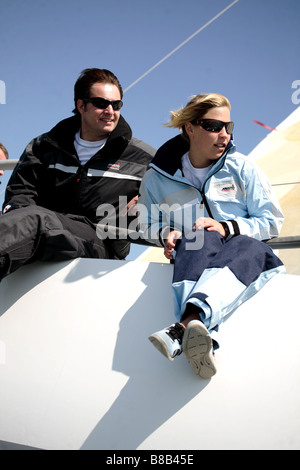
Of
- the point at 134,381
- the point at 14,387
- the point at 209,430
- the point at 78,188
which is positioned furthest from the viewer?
the point at 78,188

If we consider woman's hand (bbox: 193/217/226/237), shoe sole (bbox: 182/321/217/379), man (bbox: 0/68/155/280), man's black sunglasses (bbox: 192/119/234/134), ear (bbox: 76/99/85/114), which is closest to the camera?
shoe sole (bbox: 182/321/217/379)

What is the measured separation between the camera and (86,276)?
80.3 inches

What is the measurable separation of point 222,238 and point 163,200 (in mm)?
378

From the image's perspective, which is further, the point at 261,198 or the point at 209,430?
the point at 261,198

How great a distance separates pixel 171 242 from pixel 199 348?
46 centimetres

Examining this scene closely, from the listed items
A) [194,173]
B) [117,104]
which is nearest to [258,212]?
[194,173]

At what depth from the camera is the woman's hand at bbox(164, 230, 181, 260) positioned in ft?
6.07

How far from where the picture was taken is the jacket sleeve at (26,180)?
2.46m

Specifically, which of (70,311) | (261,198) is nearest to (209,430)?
(70,311)

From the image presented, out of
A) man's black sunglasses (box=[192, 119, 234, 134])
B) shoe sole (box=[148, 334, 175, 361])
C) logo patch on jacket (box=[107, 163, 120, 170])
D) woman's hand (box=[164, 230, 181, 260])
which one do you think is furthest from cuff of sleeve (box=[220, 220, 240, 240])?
logo patch on jacket (box=[107, 163, 120, 170])

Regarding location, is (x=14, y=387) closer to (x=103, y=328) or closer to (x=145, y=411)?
(x=103, y=328)

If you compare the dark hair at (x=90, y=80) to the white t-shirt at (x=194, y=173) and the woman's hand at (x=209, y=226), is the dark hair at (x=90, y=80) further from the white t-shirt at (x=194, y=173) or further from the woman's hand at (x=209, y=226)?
the woman's hand at (x=209, y=226)

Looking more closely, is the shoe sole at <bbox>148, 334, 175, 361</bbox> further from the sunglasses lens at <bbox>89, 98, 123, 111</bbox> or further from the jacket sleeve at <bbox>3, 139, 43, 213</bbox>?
the sunglasses lens at <bbox>89, 98, 123, 111</bbox>

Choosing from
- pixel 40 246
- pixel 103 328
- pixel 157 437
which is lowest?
pixel 157 437
